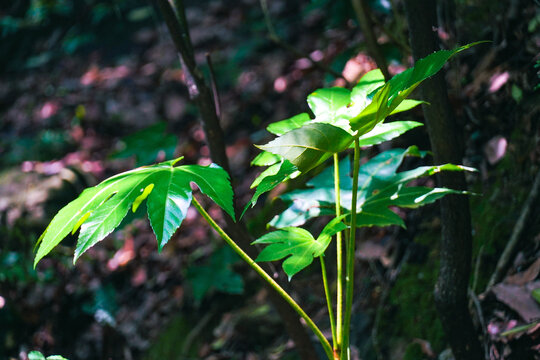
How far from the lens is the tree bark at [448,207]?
1.15 m

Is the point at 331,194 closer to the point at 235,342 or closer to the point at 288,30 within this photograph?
the point at 235,342

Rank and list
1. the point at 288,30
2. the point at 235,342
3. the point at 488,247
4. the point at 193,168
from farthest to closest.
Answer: the point at 288,30 < the point at 235,342 < the point at 488,247 < the point at 193,168

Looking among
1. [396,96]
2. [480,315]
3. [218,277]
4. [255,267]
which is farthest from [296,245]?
[218,277]

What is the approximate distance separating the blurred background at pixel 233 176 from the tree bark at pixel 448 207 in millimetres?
182

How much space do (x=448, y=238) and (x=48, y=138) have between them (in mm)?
4249

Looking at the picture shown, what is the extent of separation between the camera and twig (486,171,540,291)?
1.50 metres

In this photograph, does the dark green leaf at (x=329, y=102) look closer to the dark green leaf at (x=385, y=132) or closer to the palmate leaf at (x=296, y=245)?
the dark green leaf at (x=385, y=132)

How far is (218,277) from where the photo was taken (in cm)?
245

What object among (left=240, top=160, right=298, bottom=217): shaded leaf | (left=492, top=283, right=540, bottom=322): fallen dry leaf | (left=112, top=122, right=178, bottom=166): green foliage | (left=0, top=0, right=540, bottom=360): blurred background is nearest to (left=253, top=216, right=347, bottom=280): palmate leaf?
(left=240, top=160, right=298, bottom=217): shaded leaf

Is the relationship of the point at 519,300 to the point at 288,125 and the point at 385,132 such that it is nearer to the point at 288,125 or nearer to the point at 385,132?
the point at 385,132

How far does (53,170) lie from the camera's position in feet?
13.5

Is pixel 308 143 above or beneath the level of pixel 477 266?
above

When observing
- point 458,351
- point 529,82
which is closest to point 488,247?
point 458,351

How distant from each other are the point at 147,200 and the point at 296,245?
0.31m
